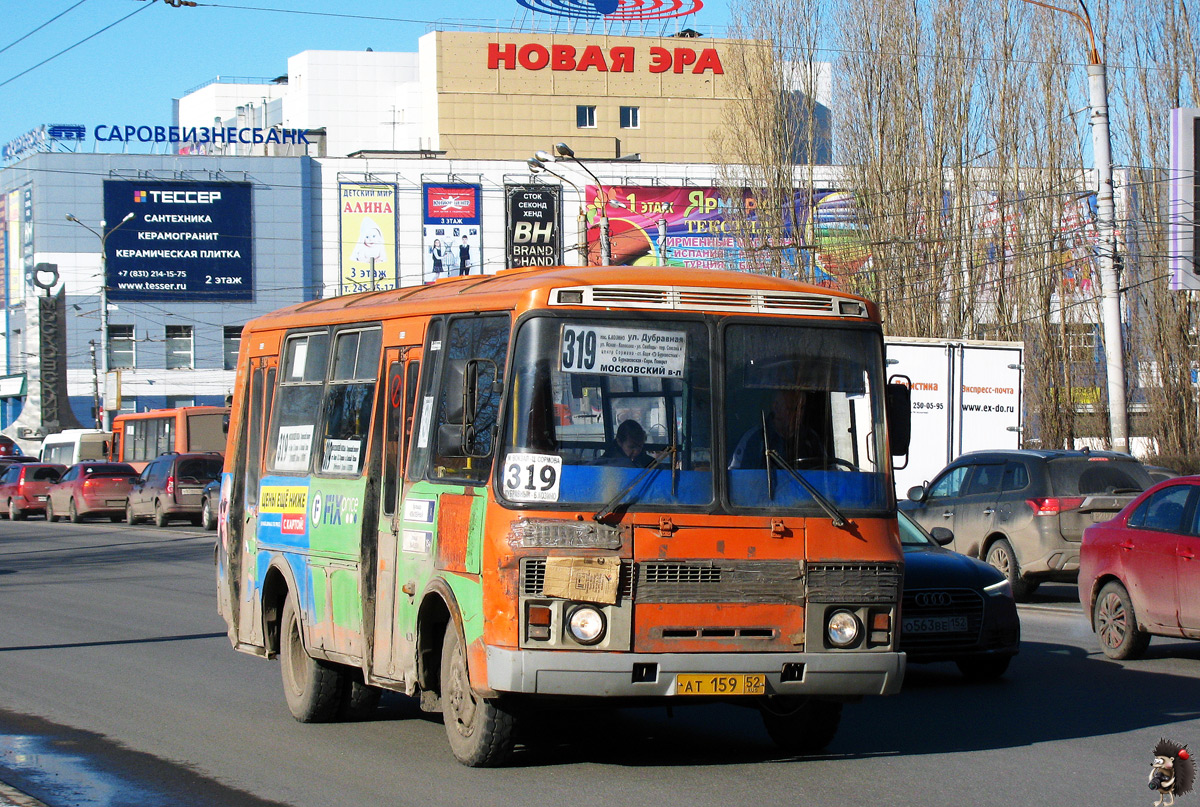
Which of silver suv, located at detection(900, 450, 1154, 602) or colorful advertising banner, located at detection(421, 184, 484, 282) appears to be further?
colorful advertising banner, located at detection(421, 184, 484, 282)

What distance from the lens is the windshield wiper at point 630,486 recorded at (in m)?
Answer: 6.98

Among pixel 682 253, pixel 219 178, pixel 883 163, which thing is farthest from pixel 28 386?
pixel 883 163

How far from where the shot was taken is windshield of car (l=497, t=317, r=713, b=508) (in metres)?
7.07

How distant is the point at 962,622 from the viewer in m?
10.7

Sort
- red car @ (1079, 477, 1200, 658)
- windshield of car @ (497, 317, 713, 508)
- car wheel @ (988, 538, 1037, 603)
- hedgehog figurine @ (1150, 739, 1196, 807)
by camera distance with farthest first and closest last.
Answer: car wheel @ (988, 538, 1037, 603) < red car @ (1079, 477, 1200, 658) < windshield of car @ (497, 317, 713, 508) < hedgehog figurine @ (1150, 739, 1196, 807)

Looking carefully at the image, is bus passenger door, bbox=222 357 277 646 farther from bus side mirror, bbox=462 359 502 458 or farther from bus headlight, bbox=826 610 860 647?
bus headlight, bbox=826 610 860 647

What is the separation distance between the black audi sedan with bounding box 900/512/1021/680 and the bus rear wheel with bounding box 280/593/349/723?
13.3 feet

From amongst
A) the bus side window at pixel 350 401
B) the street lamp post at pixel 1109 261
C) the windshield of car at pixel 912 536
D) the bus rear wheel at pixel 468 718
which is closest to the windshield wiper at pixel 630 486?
the bus rear wheel at pixel 468 718

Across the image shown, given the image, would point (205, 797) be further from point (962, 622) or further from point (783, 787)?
point (962, 622)

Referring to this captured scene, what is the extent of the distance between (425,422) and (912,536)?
5.15m

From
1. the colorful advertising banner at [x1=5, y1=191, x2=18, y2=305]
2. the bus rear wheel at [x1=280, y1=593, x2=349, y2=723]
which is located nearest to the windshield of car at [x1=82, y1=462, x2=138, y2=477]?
the bus rear wheel at [x1=280, y1=593, x2=349, y2=723]

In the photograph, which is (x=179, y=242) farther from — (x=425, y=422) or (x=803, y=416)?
(x=803, y=416)

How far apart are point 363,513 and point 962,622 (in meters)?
4.65

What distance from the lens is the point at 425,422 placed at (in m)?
8.12
